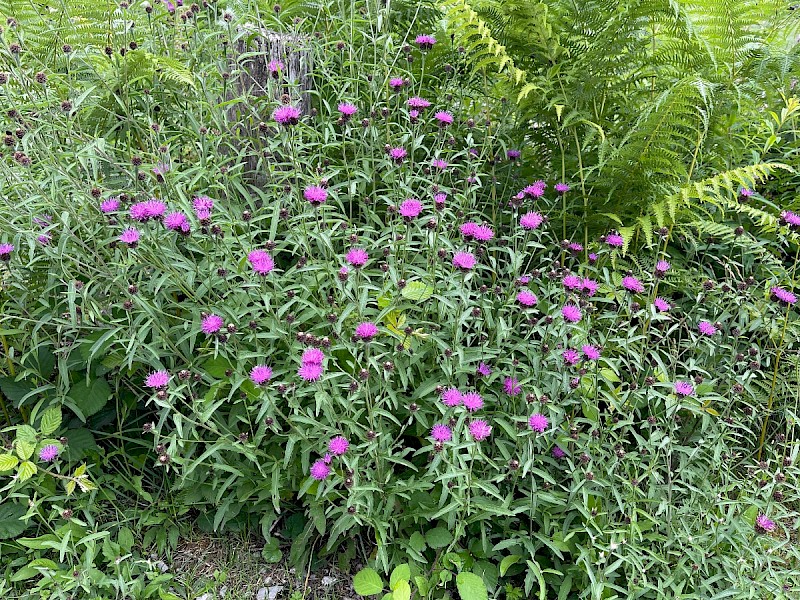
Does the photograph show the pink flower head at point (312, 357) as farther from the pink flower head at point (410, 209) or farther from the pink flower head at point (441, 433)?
the pink flower head at point (410, 209)

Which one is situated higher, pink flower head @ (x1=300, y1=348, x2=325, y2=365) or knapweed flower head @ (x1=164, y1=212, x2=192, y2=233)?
knapweed flower head @ (x1=164, y1=212, x2=192, y2=233)

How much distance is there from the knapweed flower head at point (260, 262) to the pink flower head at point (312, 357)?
320 millimetres

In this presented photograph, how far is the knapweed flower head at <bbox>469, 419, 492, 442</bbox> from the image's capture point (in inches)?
78.3

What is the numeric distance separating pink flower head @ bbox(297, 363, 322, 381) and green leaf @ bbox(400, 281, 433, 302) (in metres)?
0.45

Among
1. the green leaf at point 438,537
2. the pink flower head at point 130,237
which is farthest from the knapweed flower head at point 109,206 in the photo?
the green leaf at point 438,537

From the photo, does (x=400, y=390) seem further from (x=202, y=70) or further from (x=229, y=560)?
(x=202, y=70)

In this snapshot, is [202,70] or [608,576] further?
[202,70]

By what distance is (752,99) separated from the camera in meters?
2.95

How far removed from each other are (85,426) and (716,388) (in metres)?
2.75

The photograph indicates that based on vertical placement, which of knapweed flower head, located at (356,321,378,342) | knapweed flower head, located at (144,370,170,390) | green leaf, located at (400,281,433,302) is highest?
green leaf, located at (400,281,433,302)

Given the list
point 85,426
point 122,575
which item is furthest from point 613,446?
point 85,426

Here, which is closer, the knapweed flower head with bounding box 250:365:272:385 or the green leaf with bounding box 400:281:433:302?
the knapweed flower head with bounding box 250:365:272:385

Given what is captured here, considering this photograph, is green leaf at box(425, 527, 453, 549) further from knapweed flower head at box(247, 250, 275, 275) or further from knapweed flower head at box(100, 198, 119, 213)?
knapweed flower head at box(100, 198, 119, 213)

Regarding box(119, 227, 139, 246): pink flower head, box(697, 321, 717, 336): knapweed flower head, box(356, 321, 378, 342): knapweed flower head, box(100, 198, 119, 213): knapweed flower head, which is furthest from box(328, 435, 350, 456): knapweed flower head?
box(697, 321, 717, 336): knapweed flower head
